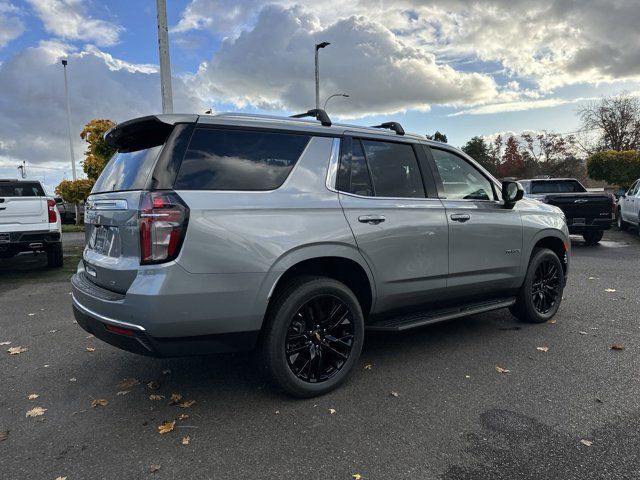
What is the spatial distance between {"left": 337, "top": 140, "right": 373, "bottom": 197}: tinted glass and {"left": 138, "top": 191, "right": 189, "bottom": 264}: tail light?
48.4 inches

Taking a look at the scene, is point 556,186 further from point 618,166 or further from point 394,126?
point 618,166

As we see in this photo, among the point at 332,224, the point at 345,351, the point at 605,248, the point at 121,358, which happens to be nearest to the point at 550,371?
the point at 345,351

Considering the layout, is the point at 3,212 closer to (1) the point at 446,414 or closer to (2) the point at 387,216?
(2) the point at 387,216

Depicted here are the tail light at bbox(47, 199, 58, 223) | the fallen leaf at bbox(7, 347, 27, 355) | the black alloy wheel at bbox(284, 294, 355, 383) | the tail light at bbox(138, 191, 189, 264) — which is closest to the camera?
the tail light at bbox(138, 191, 189, 264)

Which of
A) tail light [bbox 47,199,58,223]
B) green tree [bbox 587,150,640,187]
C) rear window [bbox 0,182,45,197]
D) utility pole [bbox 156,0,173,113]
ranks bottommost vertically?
tail light [bbox 47,199,58,223]

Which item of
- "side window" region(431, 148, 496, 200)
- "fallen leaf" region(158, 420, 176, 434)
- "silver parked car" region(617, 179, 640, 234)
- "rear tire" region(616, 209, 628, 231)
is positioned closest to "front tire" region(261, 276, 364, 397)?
"fallen leaf" region(158, 420, 176, 434)

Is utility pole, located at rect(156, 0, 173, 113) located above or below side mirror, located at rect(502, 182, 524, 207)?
above

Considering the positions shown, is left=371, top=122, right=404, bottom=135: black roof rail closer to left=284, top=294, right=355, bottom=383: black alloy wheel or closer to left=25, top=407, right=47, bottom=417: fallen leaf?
left=284, top=294, right=355, bottom=383: black alloy wheel

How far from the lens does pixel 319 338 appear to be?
11.3ft

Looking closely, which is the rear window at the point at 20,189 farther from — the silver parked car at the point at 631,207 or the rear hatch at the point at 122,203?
the silver parked car at the point at 631,207

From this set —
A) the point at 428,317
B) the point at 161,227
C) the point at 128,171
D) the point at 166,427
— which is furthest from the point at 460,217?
the point at 166,427

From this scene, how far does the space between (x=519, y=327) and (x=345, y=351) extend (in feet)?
7.89

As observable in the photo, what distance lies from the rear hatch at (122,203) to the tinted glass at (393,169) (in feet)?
4.80

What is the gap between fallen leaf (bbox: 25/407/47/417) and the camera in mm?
3271
